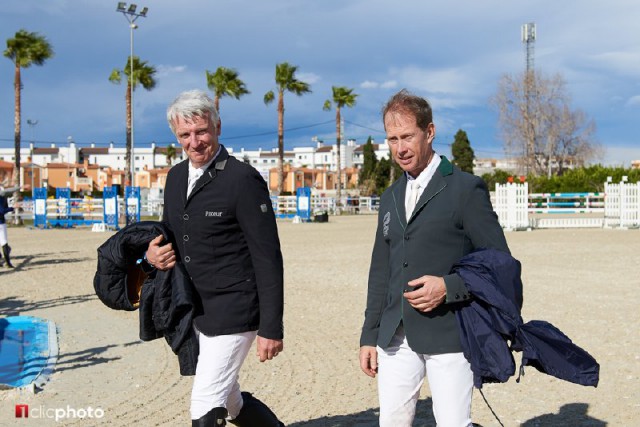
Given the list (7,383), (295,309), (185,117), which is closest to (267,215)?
(185,117)

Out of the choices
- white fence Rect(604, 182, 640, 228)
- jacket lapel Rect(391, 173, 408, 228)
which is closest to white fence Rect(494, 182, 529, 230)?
white fence Rect(604, 182, 640, 228)

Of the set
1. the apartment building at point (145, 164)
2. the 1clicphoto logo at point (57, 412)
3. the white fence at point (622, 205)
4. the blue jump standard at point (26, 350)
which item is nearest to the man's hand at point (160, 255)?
the 1clicphoto logo at point (57, 412)

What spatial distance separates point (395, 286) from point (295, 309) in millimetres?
6850

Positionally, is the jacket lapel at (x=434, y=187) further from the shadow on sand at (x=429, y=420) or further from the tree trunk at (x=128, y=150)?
the tree trunk at (x=128, y=150)

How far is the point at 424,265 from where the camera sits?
2.94 meters

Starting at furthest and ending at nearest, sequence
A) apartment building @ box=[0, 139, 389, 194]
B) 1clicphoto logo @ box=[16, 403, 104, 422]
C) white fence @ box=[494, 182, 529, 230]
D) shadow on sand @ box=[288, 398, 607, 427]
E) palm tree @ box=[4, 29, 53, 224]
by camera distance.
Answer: apartment building @ box=[0, 139, 389, 194] → palm tree @ box=[4, 29, 53, 224] → white fence @ box=[494, 182, 529, 230] → 1clicphoto logo @ box=[16, 403, 104, 422] → shadow on sand @ box=[288, 398, 607, 427]

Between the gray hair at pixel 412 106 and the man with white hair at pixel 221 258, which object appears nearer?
the gray hair at pixel 412 106

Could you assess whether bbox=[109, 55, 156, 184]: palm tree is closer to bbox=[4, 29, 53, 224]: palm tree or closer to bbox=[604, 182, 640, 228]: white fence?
bbox=[4, 29, 53, 224]: palm tree

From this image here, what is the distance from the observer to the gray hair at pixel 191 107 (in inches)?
127

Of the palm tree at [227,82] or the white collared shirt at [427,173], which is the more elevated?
the palm tree at [227,82]

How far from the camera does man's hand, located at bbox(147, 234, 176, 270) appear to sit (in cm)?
332

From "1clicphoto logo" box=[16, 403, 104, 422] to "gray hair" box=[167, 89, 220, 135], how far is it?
102 inches

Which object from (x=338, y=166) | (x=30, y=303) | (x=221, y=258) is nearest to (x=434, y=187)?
(x=221, y=258)

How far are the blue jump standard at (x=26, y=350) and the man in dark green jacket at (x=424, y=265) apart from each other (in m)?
3.69
